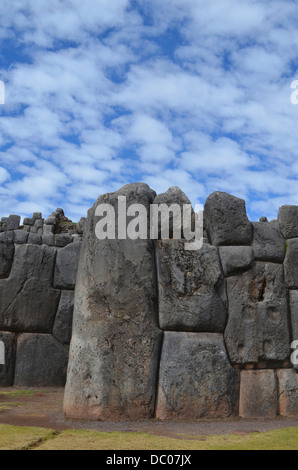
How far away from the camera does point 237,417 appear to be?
5641 millimetres

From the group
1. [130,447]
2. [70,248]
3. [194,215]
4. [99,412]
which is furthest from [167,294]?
[70,248]

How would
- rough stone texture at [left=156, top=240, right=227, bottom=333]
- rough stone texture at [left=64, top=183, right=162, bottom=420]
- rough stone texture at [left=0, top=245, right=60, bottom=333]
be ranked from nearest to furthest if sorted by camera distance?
1. rough stone texture at [left=64, top=183, right=162, bottom=420]
2. rough stone texture at [left=156, top=240, right=227, bottom=333]
3. rough stone texture at [left=0, top=245, right=60, bottom=333]

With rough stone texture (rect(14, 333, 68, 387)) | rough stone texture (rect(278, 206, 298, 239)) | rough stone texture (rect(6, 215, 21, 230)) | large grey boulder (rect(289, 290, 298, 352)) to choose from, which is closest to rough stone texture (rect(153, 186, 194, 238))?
rough stone texture (rect(278, 206, 298, 239))

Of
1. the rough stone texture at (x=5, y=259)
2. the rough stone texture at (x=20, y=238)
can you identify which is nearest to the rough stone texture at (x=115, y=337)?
the rough stone texture at (x=5, y=259)

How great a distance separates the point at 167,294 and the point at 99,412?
5.15 feet

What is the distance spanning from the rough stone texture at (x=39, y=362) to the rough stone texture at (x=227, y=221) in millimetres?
Answer: 3672

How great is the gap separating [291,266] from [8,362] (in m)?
4.97

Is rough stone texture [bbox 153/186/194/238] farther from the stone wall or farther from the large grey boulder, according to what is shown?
the stone wall

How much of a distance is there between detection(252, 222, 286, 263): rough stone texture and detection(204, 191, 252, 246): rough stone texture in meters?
0.13

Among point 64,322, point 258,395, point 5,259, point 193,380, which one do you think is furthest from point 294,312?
point 5,259

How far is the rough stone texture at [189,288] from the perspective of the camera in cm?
568

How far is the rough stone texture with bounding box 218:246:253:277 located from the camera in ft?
19.8
